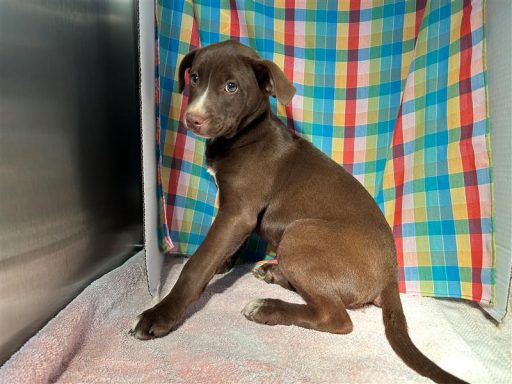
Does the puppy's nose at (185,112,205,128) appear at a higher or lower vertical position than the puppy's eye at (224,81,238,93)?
lower

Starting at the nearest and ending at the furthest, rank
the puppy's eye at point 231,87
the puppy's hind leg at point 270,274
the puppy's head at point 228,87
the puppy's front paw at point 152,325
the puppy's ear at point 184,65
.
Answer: the puppy's front paw at point 152,325
the puppy's head at point 228,87
the puppy's eye at point 231,87
the puppy's ear at point 184,65
the puppy's hind leg at point 270,274

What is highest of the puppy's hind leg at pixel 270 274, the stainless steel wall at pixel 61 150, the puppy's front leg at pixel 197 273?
the stainless steel wall at pixel 61 150

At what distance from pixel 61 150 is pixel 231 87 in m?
0.90

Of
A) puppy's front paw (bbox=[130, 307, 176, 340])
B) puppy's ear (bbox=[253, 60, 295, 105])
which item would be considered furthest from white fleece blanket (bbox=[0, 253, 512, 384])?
puppy's ear (bbox=[253, 60, 295, 105])

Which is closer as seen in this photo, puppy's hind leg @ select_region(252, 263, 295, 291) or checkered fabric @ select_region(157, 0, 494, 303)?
checkered fabric @ select_region(157, 0, 494, 303)

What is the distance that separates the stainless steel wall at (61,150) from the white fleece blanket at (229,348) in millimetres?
178

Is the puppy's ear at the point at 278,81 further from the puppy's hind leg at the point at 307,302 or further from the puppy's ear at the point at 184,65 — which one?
the puppy's hind leg at the point at 307,302

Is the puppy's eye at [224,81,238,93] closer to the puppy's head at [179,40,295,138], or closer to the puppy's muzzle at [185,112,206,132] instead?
the puppy's head at [179,40,295,138]

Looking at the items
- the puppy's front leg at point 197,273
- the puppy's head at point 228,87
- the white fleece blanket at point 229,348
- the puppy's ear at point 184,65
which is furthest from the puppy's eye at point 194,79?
the white fleece blanket at point 229,348

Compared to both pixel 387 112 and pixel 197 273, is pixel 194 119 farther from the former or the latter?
pixel 387 112

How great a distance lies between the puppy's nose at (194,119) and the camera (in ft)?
7.29

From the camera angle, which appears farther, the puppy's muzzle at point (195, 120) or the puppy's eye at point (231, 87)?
the puppy's eye at point (231, 87)

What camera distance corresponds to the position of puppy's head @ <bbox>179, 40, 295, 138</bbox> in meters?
2.29

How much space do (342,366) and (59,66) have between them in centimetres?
182
